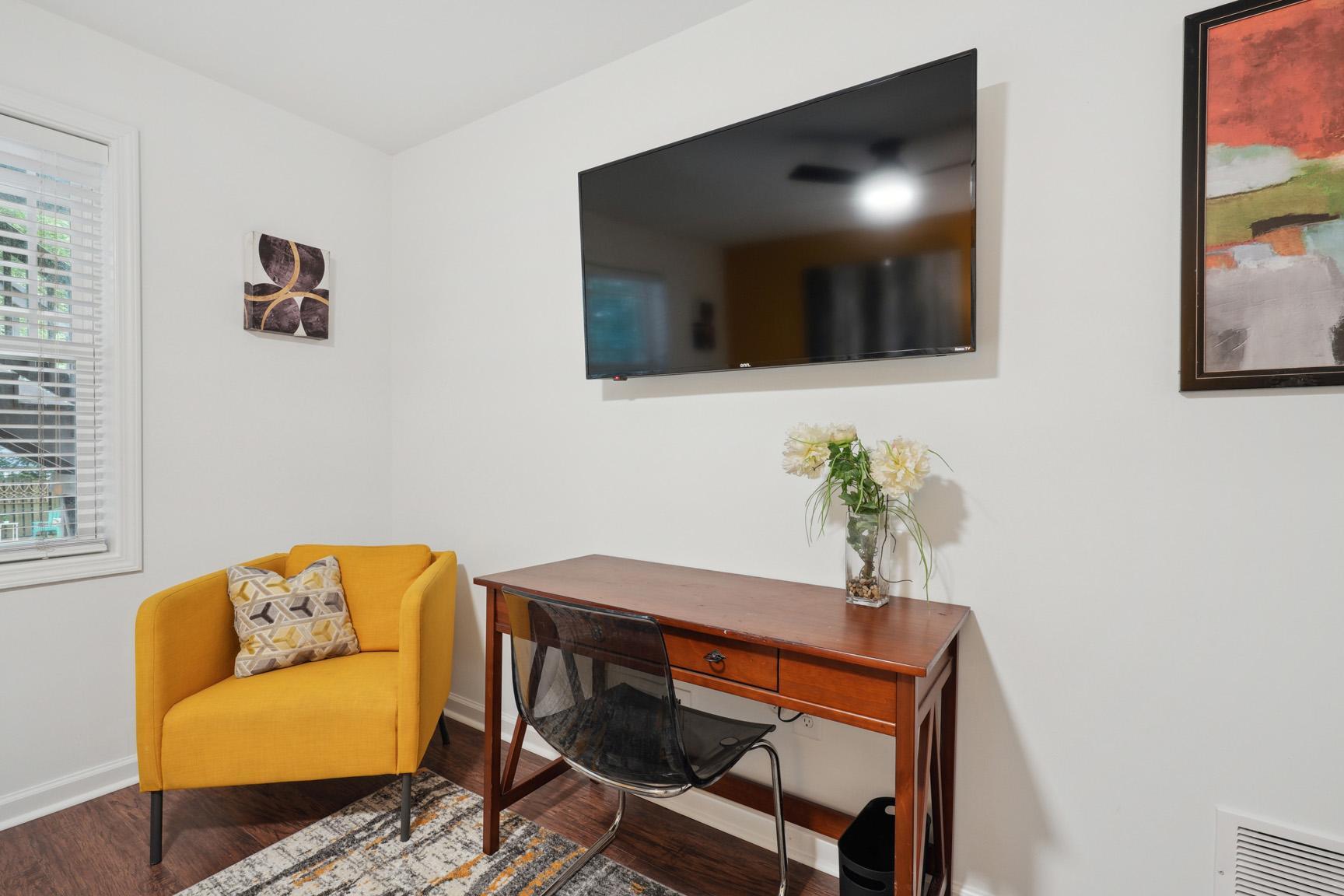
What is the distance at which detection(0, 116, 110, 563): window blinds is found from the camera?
2.05m

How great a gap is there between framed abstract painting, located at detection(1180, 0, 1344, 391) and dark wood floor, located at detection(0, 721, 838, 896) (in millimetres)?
1637

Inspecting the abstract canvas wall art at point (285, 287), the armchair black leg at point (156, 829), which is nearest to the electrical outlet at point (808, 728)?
the armchair black leg at point (156, 829)

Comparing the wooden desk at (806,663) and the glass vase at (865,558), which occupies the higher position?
the glass vase at (865,558)

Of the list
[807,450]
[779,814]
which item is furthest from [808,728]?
[807,450]

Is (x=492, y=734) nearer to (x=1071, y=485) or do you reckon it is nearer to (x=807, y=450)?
(x=807, y=450)

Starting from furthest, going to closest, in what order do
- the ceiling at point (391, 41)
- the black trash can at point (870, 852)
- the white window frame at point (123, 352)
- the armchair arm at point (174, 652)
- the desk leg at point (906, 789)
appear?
the white window frame at point (123, 352), the ceiling at point (391, 41), the armchair arm at point (174, 652), the black trash can at point (870, 852), the desk leg at point (906, 789)

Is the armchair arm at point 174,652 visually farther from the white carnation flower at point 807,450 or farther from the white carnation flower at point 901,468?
the white carnation flower at point 901,468

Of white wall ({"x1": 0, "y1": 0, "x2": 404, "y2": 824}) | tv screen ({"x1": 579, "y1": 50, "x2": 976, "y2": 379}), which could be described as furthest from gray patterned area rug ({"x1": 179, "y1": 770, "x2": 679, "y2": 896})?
tv screen ({"x1": 579, "y1": 50, "x2": 976, "y2": 379})

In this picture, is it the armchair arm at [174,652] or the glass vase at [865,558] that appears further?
the armchair arm at [174,652]

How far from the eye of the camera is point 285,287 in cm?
266

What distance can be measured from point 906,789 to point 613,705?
2.03 feet

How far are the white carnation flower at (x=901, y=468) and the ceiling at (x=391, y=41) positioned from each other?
147 centimetres

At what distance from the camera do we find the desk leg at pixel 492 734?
6.11 feet

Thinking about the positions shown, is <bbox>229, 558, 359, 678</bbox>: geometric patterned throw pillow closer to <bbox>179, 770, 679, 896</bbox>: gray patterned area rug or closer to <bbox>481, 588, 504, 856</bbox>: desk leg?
<bbox>179, 770, 679, 896</bbox>: gray patterned area rug
